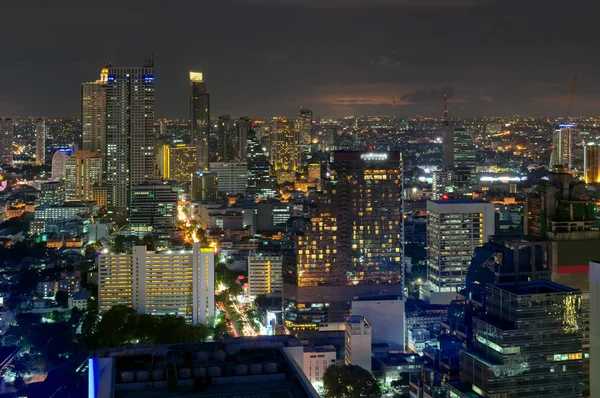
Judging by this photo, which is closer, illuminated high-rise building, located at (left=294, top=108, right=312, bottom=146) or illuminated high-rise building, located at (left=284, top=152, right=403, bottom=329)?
illuminated high-rise building, located at (left=284, top=152, right=403, bottom=329)

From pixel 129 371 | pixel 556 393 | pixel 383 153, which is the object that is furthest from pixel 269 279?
pixel 129 371

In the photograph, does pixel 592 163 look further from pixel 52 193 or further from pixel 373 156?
pixel 52 193

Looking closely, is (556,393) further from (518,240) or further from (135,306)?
(135,306)

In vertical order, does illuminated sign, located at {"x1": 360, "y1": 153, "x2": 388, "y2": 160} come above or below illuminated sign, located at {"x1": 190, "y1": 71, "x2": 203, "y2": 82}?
below

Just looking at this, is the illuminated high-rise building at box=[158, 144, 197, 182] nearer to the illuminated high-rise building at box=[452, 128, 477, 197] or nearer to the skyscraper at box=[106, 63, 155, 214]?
the skyscraper at box=[106, 63, 155, 214]

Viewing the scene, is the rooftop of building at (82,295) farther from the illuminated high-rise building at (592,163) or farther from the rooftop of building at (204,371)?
the illuminated high-rise building at (592,163)

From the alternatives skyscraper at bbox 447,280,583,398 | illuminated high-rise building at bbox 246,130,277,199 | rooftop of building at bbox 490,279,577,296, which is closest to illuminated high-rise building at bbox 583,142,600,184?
illuminated high-rise building at bbox 246,130,277,199

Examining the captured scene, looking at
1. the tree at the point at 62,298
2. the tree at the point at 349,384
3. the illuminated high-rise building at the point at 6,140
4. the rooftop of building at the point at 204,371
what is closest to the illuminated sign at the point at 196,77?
the illuminated high-rise building at the point at 6,140
